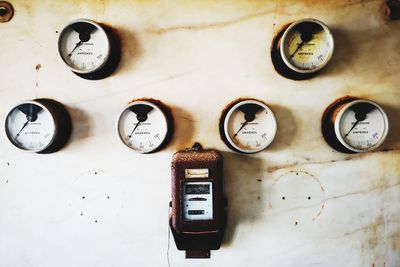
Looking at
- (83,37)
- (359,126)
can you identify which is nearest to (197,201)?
(359,126)

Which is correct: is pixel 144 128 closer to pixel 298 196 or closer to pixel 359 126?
pixel 298 196

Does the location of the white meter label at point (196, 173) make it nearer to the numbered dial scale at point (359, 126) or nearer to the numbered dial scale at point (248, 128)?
the numbered dial scale at point (248, 128)

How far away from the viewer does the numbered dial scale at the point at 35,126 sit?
4.80ft

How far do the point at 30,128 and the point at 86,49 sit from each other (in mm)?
504

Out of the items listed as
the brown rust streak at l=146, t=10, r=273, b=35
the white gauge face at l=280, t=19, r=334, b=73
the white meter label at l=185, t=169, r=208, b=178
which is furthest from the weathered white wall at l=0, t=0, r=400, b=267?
the white meter label at l=185, t=169, r=208, b=178

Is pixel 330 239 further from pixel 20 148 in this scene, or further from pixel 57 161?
pixel 20 148

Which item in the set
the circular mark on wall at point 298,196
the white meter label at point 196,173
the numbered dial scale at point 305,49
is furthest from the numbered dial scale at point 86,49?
the circular mark on wall at point 298,196

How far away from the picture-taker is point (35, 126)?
1.50m

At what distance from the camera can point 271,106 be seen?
152cm

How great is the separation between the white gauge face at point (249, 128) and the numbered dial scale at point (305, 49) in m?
0.27

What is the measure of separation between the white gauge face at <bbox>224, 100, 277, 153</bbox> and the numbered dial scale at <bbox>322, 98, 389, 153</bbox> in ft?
1.07

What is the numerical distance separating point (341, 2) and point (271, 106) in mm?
648

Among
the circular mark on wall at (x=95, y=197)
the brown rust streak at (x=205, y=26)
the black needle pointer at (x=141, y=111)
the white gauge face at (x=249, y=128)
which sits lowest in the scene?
the circular mark on wall at (x=95, y=197)

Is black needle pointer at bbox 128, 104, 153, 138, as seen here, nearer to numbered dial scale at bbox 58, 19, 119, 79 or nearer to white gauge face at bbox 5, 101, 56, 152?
numbered dial scale at bbox 58, 19, 119, 79
